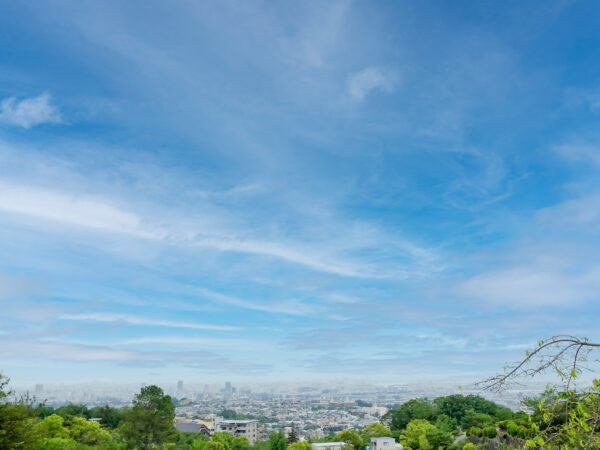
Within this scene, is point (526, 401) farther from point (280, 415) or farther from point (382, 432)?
point (280, 415)

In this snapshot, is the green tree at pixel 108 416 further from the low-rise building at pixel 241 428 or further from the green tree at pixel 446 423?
the green tree at pixel 446 423

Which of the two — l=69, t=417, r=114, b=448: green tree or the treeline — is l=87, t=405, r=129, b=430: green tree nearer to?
l=69, t=417, r=114, b=448: green tree

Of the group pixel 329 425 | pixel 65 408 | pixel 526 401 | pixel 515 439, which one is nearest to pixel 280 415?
pixel 329 425

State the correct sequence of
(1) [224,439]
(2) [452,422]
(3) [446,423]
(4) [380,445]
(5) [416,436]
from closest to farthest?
(5) [416,436] → (1) [224,439] → (4) [380,445] → (3) [446,423] → (2) [452,422]

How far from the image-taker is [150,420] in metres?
27.3

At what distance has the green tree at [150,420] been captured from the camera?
88.8 ft

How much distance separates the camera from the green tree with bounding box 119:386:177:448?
88.8 ft

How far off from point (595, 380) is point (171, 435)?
30.3m

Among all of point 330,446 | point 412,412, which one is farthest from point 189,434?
point 412,412

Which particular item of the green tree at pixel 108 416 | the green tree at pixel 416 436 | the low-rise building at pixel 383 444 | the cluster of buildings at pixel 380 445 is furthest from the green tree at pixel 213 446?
the green tree at pixel 108 416

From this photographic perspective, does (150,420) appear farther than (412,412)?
No

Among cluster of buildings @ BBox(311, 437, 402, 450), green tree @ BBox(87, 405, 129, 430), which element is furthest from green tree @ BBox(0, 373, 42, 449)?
green tree @ BBox(87, 405, 129, 430)

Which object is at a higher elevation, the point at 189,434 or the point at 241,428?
the point at 189,434

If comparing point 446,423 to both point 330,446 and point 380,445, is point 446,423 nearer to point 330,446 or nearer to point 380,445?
point 380,445
